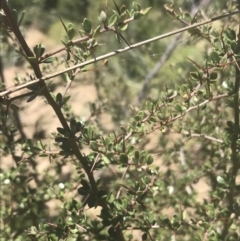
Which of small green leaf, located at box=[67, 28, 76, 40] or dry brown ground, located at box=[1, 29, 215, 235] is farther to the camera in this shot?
dry brown ground, located at box=[1, 29, 215, 235]

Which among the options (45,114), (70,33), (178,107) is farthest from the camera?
(45,114)

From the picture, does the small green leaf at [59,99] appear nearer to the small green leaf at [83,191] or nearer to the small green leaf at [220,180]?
the small green leaf at [83,191]

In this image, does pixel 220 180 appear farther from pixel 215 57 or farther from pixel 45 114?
pixel 45 114

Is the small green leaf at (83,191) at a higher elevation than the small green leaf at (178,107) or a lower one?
lower

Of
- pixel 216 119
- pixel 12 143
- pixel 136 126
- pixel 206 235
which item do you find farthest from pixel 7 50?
pixel 206 235

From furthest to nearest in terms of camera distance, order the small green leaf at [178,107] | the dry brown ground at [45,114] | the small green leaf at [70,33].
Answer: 1. the dry brown ground at [45,114]
2. the small green leaf at [178,107]
3. the small green leaf at [70,33]

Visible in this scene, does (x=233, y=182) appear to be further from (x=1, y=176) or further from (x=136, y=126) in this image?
(x=1, y=176)

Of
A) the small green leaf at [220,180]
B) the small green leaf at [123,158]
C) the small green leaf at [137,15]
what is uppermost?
the small green leaf at [137,15]

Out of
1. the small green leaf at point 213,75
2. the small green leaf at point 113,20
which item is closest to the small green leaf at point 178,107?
the small green leaf at point 213,75

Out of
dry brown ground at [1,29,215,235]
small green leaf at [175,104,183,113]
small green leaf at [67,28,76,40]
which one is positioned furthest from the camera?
dry brown ground at [1,29,215,235]

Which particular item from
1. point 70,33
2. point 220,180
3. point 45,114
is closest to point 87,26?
point 70,33

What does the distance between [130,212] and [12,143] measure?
35cm

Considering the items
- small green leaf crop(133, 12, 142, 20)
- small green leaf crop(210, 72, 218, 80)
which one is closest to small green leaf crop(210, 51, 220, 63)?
small green leaf crop(210, 72, 218, 80)

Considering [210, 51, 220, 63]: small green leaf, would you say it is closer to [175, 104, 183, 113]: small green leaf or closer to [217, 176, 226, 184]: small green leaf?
[175, 104, 183, 113]: small green leaf
